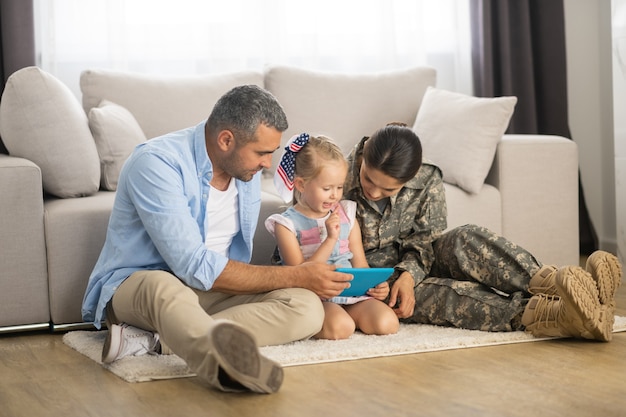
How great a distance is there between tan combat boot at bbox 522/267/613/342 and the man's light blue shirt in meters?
0.85

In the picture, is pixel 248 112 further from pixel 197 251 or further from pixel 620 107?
pixel 620 107

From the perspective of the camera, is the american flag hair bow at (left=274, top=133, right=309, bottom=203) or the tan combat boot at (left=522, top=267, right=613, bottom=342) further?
the american flag hair bow at (left=274, top=133, right=309, bottom=203)

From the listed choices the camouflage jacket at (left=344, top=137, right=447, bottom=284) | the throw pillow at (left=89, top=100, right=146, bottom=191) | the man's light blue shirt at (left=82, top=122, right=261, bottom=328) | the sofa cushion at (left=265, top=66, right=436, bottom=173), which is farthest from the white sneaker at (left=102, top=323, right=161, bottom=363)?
the sofa cushion at (left=265, top=66, right=436, bottom=173)

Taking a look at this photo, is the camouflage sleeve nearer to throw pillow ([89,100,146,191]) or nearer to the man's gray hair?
the man's gray hair

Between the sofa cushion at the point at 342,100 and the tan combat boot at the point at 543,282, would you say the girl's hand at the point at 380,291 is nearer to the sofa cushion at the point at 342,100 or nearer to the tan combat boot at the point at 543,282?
the tan combat boot at the point at 543,282

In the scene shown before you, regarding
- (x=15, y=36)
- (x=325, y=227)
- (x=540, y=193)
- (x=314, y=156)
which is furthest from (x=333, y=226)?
(x=15, y=36)

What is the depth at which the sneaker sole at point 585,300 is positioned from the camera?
246 cm

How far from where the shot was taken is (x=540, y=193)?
12.4ft

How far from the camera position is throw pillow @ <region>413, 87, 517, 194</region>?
366 centimetres

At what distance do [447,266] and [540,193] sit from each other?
3.31 feet

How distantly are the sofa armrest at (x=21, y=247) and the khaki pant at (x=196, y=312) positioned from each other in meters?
0.49

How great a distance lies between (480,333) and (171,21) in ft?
7.60

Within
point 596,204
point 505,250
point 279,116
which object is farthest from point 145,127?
point 596,204

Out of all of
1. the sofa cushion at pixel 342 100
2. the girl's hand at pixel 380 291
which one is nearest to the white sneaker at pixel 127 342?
the girl's hand at pixel 380 291
